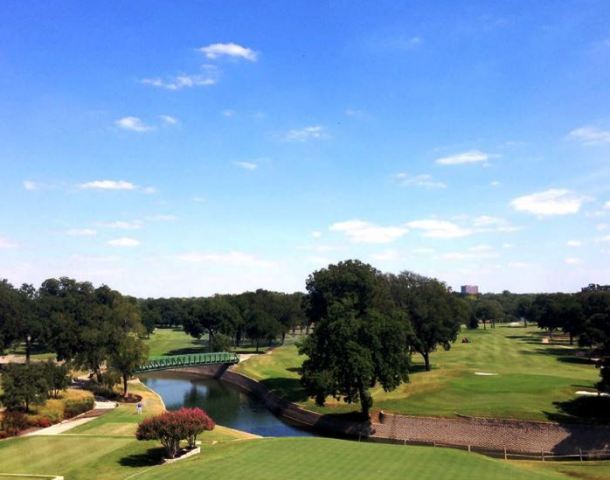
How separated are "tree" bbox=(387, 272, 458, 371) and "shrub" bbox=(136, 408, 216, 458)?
4675 cm

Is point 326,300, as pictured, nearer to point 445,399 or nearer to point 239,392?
point 239,392

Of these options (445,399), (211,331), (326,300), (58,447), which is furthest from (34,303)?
(445,399)

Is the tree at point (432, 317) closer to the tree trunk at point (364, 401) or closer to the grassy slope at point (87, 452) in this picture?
the tree trunk at point (364, 401)

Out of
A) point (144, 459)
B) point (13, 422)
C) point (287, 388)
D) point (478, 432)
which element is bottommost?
point (478, 432)

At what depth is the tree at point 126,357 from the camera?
255 ft

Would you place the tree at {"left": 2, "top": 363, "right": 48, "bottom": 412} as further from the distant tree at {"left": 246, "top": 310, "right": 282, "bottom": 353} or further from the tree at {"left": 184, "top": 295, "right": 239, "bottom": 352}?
the tree at {"left": 184, "top": 295, "right": 239, "bottom": 352}

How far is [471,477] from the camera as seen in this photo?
35.2 m

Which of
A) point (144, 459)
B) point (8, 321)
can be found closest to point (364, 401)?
point (144, 459)

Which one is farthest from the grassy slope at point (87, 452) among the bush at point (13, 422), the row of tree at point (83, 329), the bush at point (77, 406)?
the row of tree at point (83, 329)

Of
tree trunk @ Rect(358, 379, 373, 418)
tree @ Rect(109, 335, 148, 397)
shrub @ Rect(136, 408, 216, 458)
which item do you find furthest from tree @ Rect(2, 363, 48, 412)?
tree trunk @ Rect(358, 379, 373, 418)

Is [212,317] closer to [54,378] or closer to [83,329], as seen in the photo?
[83,329]

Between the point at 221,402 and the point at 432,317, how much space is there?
37664mm

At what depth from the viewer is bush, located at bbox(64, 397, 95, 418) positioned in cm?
6206

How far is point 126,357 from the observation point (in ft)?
254
